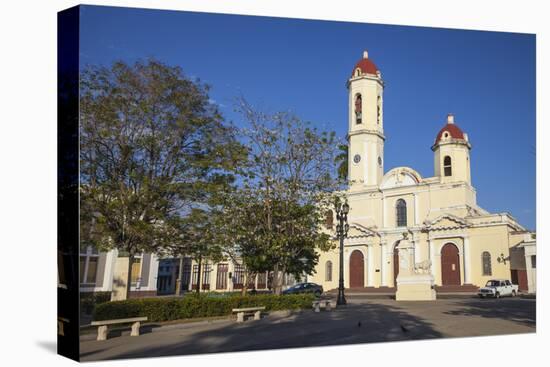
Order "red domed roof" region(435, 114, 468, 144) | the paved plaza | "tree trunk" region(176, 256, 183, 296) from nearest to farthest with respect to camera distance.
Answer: the paved plaza → "tree trunk" region(176, 256, 183, 296) → "red domed roof" region(435, 114, 468, 144)

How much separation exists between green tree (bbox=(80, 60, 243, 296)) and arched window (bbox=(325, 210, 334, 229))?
109 inches

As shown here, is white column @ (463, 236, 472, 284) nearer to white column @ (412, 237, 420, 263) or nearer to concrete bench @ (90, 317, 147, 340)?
white column @ (412, 237, 420, 263)

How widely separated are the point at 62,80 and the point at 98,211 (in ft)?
7.70

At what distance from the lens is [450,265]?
1333cm

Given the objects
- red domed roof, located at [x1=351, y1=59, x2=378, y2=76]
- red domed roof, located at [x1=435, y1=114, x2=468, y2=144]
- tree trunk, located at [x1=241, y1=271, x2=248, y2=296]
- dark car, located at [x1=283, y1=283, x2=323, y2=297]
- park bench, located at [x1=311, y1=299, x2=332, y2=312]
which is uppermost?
red domed roof, located at [x1=351, y1=59, x2=378, y2=76]

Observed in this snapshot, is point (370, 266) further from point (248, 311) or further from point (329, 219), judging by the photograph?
point (248, 311)

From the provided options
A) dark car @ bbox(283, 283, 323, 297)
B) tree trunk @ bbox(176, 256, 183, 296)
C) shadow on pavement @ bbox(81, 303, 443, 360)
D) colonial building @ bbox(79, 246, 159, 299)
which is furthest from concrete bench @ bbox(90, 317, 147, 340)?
dark car @ bbox(283, 283, 323, 297)

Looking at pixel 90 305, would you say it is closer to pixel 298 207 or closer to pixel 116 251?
pixel 116 251

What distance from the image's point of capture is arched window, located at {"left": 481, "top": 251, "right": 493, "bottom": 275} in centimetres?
1297

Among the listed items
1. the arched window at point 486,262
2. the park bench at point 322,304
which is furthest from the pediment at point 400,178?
the park bench at point 322,304

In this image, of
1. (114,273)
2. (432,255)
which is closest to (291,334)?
(114,273)

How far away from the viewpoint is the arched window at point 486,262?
12969mm

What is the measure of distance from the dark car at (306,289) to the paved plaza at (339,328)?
43 centimetres

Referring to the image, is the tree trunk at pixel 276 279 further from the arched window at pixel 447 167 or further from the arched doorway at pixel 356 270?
the arched window at pixel 447 167
